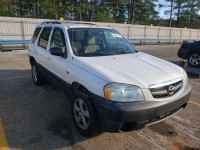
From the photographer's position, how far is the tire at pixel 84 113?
255cm

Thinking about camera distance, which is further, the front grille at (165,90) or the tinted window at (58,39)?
the tinted window at (58,39)

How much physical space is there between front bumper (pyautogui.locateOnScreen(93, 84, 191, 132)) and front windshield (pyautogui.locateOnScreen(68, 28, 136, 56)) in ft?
3.89

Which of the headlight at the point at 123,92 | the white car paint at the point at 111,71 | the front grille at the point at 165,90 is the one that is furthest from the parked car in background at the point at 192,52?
the headlight at the point at 123,92

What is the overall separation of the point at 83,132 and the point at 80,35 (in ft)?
6.30

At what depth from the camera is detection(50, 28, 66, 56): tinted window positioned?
11.3ft

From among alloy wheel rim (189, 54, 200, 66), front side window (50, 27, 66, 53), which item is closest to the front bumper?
front side window (50, 27, 66, 53)

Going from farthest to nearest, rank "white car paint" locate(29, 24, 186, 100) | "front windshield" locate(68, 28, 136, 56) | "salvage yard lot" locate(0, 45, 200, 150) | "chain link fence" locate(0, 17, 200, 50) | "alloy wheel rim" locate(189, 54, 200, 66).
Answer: "chain link fence" locate(0, 17, 200, 50) → "alloy wheel rim" locate(189, 54, 200, 66) → "front windshield" locate(68, 28, 136, 56) → "salvage yard lot" locate(0, 45, 200, 150) → "white car paint" locate(29, 24, 186, 100)

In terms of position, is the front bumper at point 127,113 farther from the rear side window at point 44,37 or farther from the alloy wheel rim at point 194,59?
the alloy wheel rim at point 194,59

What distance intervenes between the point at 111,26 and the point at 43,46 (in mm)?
14617

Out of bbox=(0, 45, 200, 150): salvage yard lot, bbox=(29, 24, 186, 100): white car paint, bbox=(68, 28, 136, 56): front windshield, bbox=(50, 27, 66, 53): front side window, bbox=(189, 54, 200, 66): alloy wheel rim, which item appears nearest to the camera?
bbox=(29, 24, 186, 100): white car paint

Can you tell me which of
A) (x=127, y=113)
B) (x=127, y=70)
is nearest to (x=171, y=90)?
(x=127, y=70)

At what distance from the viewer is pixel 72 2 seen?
37188 millimetres

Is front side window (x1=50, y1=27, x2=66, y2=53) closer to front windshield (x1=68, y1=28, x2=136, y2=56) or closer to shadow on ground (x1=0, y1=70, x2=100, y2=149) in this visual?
front windshield (x1=68, y1=28, x2=136, y2=56)

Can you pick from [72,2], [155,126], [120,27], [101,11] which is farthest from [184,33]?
[155,126]
